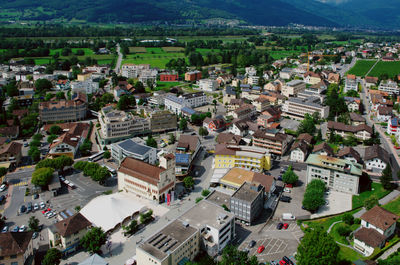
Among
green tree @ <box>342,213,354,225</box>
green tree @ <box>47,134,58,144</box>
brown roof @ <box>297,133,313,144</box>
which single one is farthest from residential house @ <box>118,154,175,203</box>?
brown roof @ <box>297,133,313,144</box>

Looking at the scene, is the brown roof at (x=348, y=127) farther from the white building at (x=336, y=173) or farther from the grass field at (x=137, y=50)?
the grass field at (x=137, y=50)

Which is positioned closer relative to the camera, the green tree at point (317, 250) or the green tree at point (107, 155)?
the green tree at point (317, 250)

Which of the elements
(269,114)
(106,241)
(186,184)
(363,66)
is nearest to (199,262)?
(106,241)

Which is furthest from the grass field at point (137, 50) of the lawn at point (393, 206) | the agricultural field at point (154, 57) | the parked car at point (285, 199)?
the lawn at point (393, 206)

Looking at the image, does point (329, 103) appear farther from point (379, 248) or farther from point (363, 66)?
point (363, 66)

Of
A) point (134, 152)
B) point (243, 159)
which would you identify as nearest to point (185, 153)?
point (134, 152)

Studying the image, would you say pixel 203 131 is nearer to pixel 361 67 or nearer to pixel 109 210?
pixel 109 210

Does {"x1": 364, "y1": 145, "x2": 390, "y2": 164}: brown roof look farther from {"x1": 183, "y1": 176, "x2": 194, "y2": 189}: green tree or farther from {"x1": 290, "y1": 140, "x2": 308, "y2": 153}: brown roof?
{"x1": 183, "y1": 176, "x2": 194, "y2": 189}: green tree
